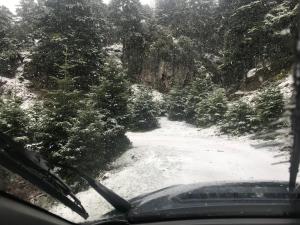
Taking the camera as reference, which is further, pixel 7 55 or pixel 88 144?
pixel 7 55

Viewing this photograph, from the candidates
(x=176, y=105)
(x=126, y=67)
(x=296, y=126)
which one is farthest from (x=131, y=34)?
(x=296, y=126)

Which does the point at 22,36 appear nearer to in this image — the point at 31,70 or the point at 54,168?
the point at 31,70

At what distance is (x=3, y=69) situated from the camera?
1070 inches

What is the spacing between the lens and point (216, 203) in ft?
5.47

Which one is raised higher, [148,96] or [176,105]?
[176,105]

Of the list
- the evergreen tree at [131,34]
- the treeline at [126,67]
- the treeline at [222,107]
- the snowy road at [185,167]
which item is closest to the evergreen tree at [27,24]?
the treeline at [126,67]

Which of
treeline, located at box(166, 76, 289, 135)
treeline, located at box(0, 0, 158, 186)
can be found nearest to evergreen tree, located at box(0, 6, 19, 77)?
treeline, located at box(0, 0, 158, 186)

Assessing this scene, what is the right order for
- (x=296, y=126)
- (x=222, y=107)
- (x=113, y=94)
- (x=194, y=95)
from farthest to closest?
(x=194, y=95)
(x=222, y=107)
(x=113, y=94)
(x=296, y=126)

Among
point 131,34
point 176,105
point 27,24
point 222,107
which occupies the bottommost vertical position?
point 222,107

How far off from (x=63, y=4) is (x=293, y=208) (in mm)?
26297

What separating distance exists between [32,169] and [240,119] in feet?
55.5

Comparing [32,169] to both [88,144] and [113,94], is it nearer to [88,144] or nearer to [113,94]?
[88,144]

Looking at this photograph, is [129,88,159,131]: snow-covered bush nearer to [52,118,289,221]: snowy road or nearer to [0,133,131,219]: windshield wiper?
[52,118,289,221]: snowy road

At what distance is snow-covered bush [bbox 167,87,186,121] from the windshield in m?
0.09
